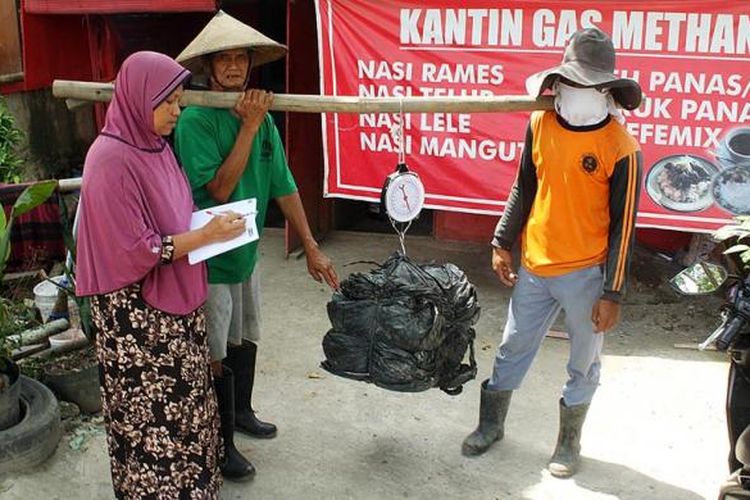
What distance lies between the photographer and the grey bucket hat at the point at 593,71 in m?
2.83

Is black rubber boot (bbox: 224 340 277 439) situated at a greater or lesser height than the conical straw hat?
lesser

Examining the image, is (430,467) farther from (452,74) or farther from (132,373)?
(452,74)

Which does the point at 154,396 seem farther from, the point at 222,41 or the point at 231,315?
the point at 222,41

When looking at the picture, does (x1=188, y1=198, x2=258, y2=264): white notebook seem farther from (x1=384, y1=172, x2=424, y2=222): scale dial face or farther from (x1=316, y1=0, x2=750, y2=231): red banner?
(x1=316, y1=0, x2=750, y2=231): red banner

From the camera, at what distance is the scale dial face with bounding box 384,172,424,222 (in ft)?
9.97

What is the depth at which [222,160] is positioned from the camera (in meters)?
2.84

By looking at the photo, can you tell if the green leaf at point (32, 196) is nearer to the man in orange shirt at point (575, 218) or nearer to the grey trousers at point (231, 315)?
the grey trousers at point (231, 315)

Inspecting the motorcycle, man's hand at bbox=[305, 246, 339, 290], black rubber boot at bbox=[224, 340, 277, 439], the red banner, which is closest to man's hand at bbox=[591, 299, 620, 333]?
the motorcycle

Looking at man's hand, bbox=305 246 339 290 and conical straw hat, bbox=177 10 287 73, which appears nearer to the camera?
conical straw hat, bbox=177 10 287 73

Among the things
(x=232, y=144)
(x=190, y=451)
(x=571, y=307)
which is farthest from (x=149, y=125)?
(x=571, y=307)

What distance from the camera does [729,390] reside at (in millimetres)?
2953

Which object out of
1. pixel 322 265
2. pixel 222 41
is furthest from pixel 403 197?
pixel 222 41

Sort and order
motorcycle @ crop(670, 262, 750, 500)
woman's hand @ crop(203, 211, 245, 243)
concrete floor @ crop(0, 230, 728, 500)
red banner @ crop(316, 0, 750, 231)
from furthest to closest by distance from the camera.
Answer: red banner @ crop(316, 0, 750, 231), concrete floor @ crop(0, 230, 728, 500), motorcycle @ crop(670, 262, 750, 500), woman's hand @ crop(203, 211, 245, 243)

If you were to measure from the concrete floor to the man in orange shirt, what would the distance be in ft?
0.92
